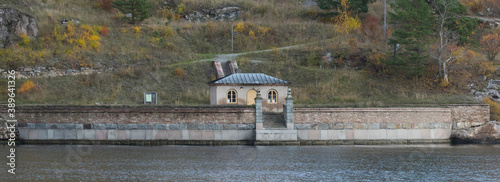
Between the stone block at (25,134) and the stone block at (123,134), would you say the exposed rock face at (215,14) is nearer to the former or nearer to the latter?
the stone block at (123,134)

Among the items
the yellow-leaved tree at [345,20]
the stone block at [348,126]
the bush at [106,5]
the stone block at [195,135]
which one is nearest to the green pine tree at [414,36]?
the yellow-leaved tree at [345,20]

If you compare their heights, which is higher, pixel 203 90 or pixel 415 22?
pixel 415 22

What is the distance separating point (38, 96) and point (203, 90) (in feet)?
45.3

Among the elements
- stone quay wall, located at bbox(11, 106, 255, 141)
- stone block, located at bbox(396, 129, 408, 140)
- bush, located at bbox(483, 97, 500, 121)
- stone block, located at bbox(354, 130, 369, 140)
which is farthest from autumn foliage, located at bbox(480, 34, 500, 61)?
stone quay wall, located at bbox(11, 106, 255, 141)

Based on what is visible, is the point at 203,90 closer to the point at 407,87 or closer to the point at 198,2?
the point at 407,87

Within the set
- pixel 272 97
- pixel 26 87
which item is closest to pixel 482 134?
pixel 272 97

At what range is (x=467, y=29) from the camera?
60719mm

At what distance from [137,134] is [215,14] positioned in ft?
130

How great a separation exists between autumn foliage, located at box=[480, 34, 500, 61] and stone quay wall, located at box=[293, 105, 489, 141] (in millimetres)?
19468

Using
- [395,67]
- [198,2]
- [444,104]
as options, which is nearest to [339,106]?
[444,104]

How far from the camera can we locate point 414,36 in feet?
182

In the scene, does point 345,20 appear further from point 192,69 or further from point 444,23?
point 192,69

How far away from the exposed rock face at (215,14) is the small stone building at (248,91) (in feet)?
102

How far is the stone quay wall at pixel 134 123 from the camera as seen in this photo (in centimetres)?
4059
